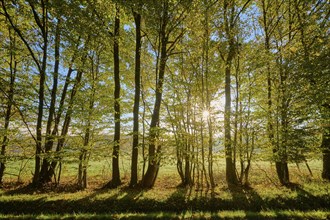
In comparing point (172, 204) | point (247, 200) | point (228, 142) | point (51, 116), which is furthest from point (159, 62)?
point (247, 200)

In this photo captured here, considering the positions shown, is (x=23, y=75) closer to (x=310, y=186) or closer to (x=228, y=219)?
(x=228, y=219)

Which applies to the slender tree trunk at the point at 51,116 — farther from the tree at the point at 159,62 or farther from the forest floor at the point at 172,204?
the tree at the point at 159,62

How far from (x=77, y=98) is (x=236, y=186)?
8.28 meters

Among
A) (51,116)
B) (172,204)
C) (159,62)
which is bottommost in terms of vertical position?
(172,204)

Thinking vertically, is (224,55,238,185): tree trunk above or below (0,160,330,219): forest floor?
above

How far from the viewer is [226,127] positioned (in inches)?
332

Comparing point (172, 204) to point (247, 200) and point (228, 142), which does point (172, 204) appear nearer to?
point (247, 200)

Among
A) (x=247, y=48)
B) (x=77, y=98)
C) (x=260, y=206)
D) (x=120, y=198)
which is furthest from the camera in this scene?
(x=247, y=48)

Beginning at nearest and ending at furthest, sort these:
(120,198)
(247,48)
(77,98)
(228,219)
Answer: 1. (228,219)
2. (120,198)
3. (77,98)
4. (247,48)

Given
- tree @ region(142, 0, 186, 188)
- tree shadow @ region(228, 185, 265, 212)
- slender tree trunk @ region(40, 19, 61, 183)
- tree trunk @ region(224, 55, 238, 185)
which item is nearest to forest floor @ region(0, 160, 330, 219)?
tree shadow @ region(228, 185, 265, 212)

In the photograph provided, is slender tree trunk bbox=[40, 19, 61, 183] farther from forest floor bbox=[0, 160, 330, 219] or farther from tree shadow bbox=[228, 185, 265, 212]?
tree shadow bbox=[228, 185, 265, 212]

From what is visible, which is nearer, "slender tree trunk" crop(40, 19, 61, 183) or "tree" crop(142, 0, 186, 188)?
"tree" crop(142, 0, 186, 188)

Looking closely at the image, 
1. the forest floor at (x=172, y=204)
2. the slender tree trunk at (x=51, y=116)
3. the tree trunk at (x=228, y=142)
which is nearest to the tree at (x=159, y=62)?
the forest floor at (x=172, y=204)

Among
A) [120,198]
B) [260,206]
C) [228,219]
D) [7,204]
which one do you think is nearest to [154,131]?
[120,198]
